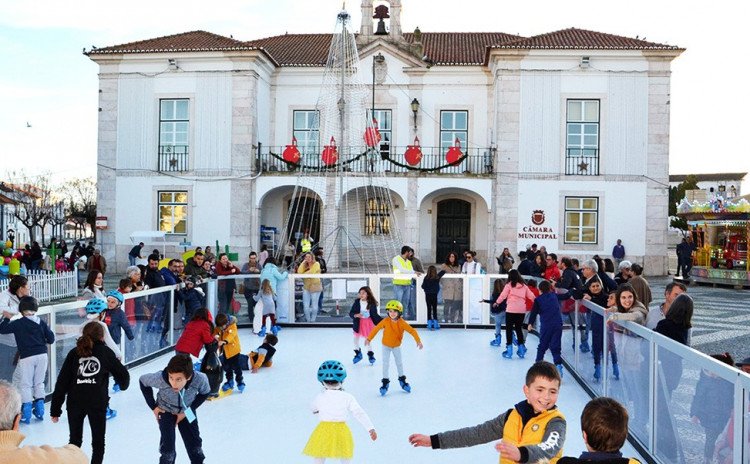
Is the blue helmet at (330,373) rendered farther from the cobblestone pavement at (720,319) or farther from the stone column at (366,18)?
the stone column at (366,18)

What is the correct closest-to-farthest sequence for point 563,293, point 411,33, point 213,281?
point 563,293
point 213,281
point 411,33

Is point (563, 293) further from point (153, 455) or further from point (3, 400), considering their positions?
point (3, 400)

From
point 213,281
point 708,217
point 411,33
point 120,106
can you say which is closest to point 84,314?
point 213,281

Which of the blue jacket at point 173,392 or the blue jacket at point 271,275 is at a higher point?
the blue jacket at point 271,275

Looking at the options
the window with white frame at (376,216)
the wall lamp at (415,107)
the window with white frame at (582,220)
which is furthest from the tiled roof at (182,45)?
the window with white frame at (582,220)

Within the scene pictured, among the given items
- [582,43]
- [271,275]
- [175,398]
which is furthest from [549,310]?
[582,43]

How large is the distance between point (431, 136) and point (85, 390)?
77.7 feet

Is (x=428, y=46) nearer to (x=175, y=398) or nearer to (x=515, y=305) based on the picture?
(x=515, y=305)

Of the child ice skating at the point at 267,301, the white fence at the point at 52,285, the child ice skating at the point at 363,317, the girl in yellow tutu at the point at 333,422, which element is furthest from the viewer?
the white fence at the point at 52,285

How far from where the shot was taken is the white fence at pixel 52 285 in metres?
17.5

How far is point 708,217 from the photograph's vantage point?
83.8 feet

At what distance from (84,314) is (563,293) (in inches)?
254

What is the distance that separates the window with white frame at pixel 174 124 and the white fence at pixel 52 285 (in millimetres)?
9043

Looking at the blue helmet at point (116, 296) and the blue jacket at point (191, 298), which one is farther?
the blue jacket at point (191, 298)
